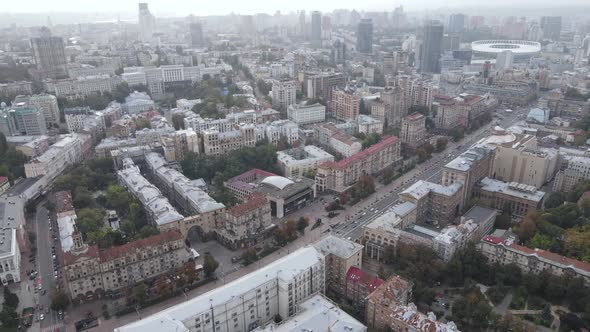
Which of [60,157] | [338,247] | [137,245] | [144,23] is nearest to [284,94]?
[60,157]

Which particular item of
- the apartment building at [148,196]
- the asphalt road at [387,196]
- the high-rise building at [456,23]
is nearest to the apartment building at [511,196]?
the asphalt road at [387,196]

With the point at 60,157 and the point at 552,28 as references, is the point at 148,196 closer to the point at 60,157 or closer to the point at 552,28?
the point at 60,157

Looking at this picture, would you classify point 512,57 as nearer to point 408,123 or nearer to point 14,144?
point 408,123

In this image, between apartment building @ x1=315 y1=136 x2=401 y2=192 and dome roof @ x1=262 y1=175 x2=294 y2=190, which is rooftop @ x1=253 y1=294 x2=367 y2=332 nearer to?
dome roof @ x1=262 y1=175 x2=294 y2=190

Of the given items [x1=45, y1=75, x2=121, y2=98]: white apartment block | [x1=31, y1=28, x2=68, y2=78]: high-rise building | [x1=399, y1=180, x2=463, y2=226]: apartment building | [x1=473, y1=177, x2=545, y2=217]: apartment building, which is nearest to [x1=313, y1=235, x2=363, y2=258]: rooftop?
[x1=399, y1=180, x2=463, y2=226]: apartment building

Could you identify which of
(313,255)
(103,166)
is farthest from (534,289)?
(103,166)

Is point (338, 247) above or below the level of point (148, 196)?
below

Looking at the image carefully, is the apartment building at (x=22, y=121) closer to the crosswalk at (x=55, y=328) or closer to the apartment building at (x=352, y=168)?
the apartment building at (x=352, y=168)

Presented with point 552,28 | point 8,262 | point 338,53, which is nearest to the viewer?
point 8,262
